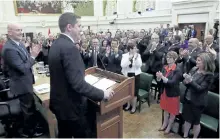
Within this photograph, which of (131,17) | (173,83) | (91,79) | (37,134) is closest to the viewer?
(91,79)

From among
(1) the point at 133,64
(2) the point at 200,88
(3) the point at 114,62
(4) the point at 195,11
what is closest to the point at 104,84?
(2) the point at 200,88

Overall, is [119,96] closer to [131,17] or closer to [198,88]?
[198,88]

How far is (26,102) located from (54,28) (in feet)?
42.5

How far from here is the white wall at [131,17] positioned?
29.8 ft

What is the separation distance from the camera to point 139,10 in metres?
13.1

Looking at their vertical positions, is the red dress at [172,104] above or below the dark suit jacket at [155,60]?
below

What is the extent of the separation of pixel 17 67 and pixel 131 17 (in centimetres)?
1198

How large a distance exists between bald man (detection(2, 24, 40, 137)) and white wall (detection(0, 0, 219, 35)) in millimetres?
8439

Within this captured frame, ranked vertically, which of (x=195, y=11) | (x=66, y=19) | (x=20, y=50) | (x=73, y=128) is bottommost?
(x=73, y=128)


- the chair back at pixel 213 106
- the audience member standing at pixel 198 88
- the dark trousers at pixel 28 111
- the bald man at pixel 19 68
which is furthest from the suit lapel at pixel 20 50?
the chair back at pixel 213 106

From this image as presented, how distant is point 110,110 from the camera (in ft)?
6.46

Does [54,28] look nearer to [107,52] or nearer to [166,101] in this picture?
[107,52]

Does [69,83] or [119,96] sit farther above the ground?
[69,83]

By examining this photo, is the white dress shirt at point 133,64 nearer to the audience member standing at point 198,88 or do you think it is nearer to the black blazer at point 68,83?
the audience member standing at point 198,88
